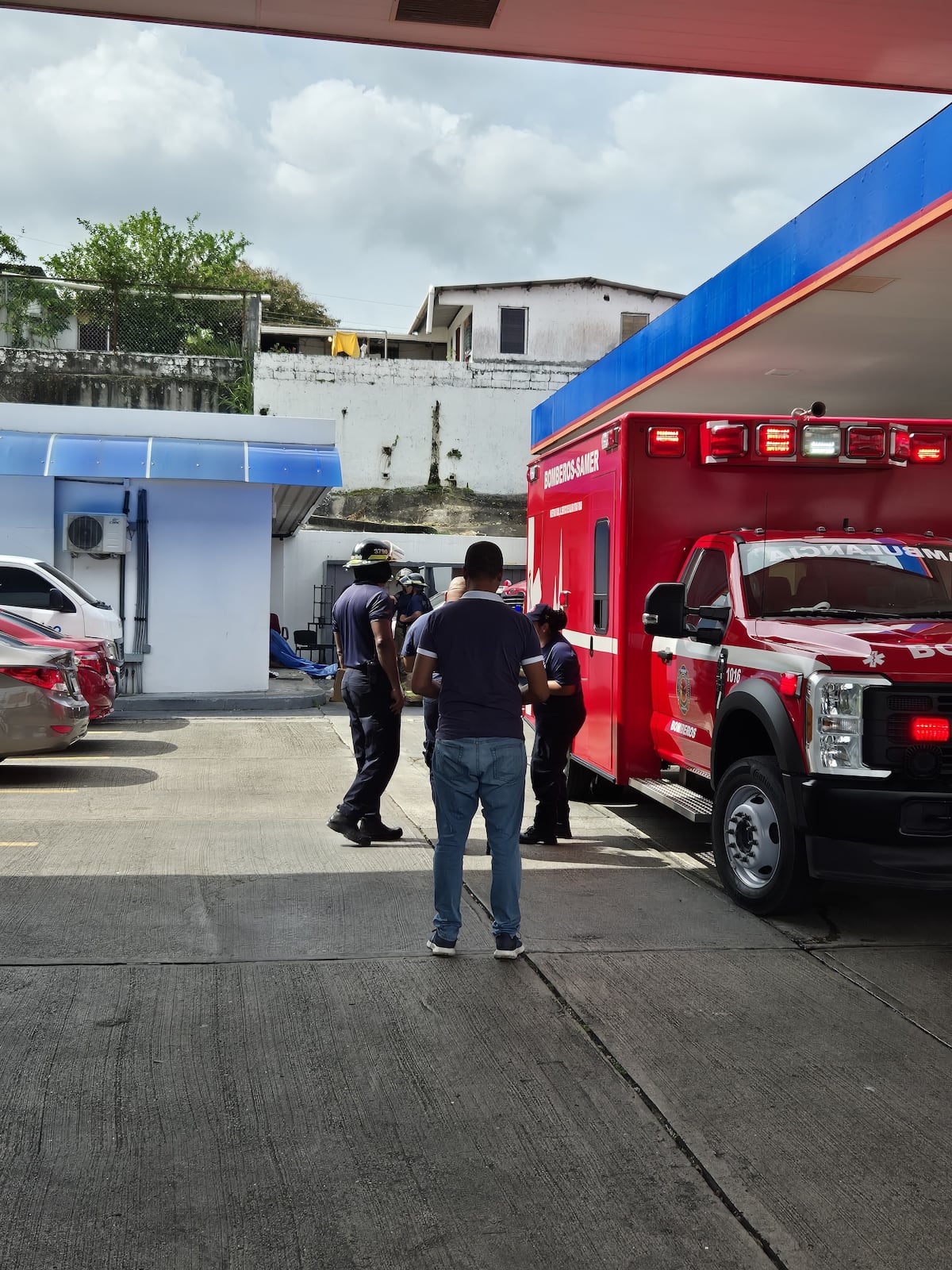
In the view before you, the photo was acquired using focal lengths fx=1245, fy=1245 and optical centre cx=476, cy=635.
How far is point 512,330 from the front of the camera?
136ft

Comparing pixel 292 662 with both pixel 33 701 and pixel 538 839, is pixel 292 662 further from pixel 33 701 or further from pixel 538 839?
pixel 538 839

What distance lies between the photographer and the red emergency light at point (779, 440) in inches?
327

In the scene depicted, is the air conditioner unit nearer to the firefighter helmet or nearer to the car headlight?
the firefighter helmet

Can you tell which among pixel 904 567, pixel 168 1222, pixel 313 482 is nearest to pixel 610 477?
pixel 904 567

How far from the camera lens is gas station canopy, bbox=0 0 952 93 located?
7414mm

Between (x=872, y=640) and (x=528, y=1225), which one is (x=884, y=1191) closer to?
(x=528, y=1225)

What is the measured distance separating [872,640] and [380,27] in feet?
15.9

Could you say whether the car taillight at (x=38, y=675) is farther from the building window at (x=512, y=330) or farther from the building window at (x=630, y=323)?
the building window at (x=512, y=330)

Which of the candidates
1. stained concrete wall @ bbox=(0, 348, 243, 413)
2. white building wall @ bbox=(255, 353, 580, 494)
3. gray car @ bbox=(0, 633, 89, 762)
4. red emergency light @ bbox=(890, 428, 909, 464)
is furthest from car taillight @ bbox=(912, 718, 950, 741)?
white building wall @ bbox=(255, 353, 580, 494)

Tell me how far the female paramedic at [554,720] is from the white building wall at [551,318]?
111 feet

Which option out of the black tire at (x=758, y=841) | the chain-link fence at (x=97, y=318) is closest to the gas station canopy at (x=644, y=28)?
the black tire at (x=758, y=841)

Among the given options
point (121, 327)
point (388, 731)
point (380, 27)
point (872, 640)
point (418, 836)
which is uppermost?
point (121, 327)

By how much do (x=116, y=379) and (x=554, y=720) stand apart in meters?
18.4

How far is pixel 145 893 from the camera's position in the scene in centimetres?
695
